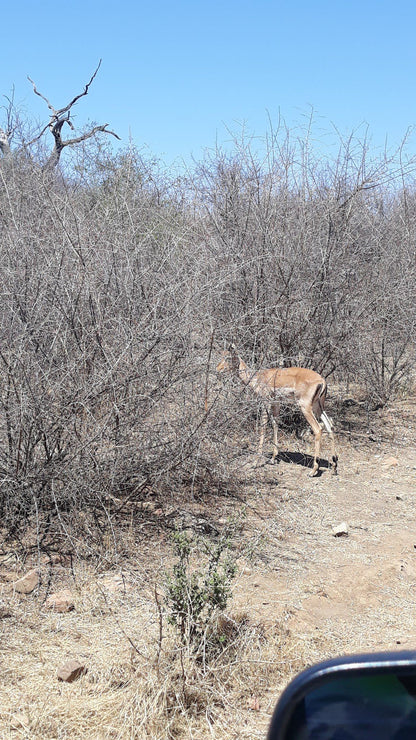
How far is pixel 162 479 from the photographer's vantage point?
20.4 feet

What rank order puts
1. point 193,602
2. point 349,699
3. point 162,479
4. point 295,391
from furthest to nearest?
point 295,391 < point 162,479 < point 193,602 < point 349,699

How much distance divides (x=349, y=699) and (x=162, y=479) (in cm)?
499

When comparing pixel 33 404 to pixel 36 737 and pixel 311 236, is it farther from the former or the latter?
pixel 311 236

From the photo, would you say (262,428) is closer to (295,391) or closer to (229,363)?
(295,391)

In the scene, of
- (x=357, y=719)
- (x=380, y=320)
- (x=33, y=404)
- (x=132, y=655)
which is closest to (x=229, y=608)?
(x=132, y=655)

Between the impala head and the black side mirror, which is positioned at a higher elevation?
the black side mirror

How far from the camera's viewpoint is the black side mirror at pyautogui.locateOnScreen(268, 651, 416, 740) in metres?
1.20

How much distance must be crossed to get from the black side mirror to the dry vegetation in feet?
7.89

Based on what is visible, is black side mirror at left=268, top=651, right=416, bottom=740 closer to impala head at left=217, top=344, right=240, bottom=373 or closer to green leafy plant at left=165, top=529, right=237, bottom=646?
green leafy plant at left=165, top=529, right=237, bottom=646

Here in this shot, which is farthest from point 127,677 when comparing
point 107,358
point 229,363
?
point 229,363

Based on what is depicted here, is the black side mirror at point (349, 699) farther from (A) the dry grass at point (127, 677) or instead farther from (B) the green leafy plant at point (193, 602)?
(B) the green leafy plant at point (193, 602)

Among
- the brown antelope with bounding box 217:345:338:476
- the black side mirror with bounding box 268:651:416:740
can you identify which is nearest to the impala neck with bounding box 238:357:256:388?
the brown antelope with bounding box 217:345:338:476

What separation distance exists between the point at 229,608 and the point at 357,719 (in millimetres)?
3392

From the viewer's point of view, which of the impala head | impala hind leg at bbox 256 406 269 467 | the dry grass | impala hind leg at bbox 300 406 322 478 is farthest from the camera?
impala hind leg at bbox 300 406 322 478
